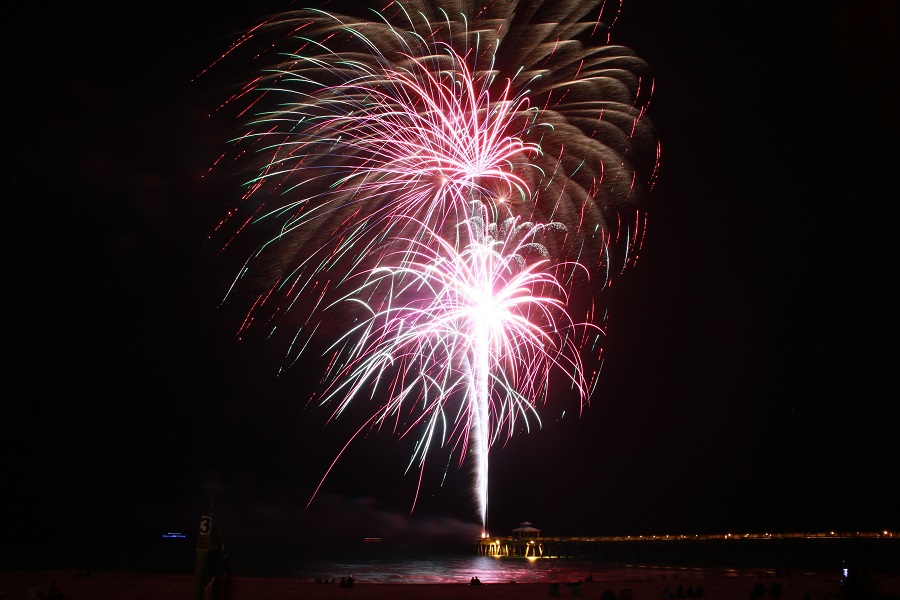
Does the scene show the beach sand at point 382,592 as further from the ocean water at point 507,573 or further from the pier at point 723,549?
the pier at point 723,549

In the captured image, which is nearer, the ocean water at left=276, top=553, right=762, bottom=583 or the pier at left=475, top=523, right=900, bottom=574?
the ocean water at left=276, top=553, right=762, bottom=583

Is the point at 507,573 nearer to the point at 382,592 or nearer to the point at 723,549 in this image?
the point at 382,592

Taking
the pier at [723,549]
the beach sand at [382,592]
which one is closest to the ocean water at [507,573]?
the beach sand at [382,592]

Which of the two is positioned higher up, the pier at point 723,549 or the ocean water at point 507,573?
the pier at point 723,549

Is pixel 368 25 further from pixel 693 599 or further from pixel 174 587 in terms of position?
pixel 174 587

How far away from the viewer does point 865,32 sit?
244cm

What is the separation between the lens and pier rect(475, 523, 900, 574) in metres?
63.9

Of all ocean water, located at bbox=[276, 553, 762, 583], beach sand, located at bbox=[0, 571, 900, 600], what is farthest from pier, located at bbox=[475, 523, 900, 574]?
beach sand, located at bbox=[0, 571, 900, 600]

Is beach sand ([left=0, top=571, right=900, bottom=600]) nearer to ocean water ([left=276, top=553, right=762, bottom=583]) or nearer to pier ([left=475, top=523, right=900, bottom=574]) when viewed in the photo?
ocean water ([left=276, top=553, right=762, bottom=583])

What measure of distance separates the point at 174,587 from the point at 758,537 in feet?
187

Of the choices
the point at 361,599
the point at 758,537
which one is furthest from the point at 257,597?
the point at 758,537

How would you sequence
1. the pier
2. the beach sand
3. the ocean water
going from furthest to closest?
1. the pier
2. the ocean water
3. the beach sand

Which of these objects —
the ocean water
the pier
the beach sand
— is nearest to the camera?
the beach sand

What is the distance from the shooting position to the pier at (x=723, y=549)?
63938mm
